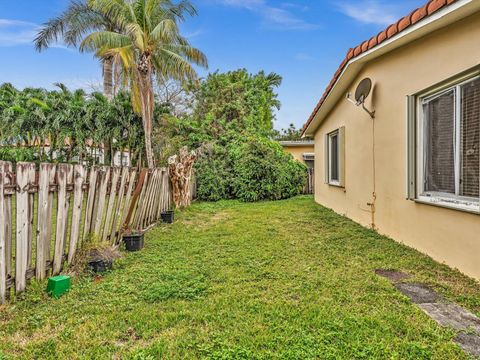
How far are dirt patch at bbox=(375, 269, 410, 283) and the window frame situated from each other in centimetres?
102

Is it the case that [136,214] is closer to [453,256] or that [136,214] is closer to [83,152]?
[453,256]

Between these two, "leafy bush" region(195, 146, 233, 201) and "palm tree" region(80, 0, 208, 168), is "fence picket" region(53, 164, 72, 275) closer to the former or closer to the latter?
"leafy bush" region(195, 146, 233, 201)

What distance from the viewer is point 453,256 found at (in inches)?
153

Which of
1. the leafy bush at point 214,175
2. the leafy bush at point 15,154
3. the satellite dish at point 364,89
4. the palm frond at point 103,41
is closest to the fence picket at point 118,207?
the satellite dish at point 364,89

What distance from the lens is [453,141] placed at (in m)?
4.02

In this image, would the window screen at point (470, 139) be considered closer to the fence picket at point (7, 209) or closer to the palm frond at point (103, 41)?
the fence picket at point (7, 209)

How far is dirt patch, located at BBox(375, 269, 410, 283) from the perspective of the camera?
370 centimetres

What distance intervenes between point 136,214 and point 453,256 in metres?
5.17

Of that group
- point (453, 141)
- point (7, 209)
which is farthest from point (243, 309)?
point (453, 141)

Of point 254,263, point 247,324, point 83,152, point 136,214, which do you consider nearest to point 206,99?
point 83,152

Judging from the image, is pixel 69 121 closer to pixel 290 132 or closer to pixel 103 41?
pixel 103 41

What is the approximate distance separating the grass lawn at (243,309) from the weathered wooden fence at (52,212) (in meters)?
0.33

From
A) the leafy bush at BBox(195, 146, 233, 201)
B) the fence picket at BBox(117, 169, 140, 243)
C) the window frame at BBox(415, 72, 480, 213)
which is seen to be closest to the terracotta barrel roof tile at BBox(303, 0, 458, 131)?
the window frame at BBox(415, 72, 480, 213)

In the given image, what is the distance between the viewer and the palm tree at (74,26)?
14.9m
